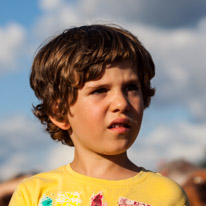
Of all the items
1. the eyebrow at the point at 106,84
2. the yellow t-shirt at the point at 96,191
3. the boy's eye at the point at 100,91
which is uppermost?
the eyebrow at the point at 106,84

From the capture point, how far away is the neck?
126 inches

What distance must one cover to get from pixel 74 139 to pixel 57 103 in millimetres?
281

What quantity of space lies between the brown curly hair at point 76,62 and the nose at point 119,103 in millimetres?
173

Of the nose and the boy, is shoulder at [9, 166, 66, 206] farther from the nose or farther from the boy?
the nose

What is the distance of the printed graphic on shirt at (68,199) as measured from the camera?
3098 mm

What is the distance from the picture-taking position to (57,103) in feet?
11.5

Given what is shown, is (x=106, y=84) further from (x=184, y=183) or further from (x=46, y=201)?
(x=184, y=183)

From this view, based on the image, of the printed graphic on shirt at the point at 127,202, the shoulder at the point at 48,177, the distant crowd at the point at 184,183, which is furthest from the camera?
the distant crowd at the point at 184,183

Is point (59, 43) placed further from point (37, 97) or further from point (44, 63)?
point (37, 97)

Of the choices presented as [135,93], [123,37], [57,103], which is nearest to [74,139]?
[57,103]

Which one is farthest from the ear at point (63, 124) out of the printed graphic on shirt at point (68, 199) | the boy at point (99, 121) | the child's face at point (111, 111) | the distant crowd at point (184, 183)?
the distant crowd at point (184, 183)

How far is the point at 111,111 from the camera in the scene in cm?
310

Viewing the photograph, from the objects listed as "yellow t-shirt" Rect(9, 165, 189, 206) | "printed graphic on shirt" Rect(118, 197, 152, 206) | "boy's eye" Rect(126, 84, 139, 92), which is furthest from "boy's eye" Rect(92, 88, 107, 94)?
"printed graphic on shirt" Rect(118, 197, 152, 206)

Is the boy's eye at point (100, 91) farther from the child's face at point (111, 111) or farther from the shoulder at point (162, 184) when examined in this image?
the shoulder at point (162, 184)
